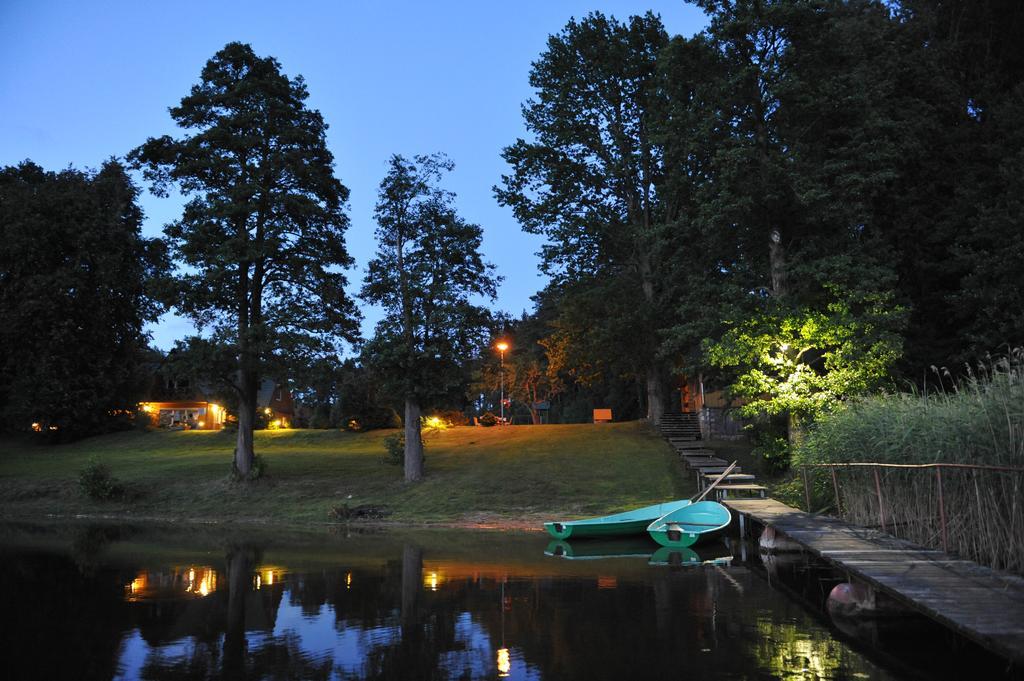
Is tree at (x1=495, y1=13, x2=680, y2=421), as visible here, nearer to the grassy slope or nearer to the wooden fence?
the grassy slope

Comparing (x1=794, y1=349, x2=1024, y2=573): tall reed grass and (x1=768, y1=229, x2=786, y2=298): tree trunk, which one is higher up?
(x1=768, y1=229, x2=786, y2=298): tree trunk

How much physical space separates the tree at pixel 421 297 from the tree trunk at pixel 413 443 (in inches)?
1.6

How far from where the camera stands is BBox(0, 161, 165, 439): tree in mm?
46250

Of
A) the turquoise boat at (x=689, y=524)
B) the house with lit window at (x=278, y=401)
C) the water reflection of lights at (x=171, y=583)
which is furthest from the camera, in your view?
the house with lit window at (x=278, y=401)

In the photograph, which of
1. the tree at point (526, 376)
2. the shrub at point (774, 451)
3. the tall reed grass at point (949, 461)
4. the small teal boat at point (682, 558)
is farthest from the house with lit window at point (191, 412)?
the tall reed grass at point (949, 461)

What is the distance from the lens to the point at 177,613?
41.1 ft

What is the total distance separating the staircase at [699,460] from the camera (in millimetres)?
24281

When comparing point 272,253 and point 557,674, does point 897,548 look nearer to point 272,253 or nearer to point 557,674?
point 557,674

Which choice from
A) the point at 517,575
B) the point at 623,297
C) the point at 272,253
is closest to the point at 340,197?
the point at 272,253

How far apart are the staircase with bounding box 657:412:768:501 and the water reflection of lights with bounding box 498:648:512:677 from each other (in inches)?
591

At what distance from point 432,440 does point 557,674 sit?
3554 cm

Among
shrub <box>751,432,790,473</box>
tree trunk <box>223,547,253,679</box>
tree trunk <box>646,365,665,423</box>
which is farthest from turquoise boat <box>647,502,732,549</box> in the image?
tree trunk <box>646,365,665,423</box>

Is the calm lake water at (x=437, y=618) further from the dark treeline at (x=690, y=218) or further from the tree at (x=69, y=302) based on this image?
the tree at (x=69, y=302)

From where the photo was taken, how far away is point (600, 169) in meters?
39.5
